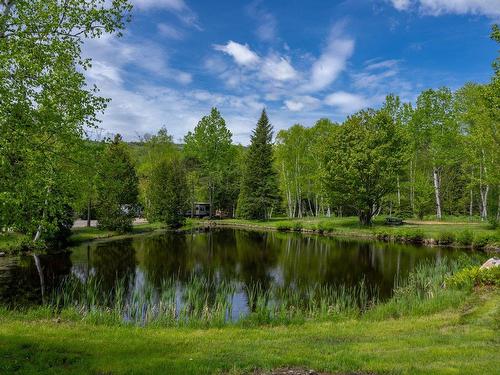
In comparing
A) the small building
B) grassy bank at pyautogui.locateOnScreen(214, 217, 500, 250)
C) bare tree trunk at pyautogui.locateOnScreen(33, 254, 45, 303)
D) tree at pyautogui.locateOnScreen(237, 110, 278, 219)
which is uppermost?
tree at pyautogui.locateOnScreen(237, 110, 278, 219)

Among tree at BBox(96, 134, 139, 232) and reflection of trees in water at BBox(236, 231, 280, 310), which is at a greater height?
tree at BBox(96, 134, 139, 232)

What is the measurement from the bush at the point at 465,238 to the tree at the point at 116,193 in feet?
112

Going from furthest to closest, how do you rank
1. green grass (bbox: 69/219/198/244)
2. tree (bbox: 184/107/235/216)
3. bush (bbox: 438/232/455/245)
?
1. tree (bbox: 184/107/235/216)
2. green grass (bbox: 69/219/198/244)
3. bush (bbox: 438/232/455/245)

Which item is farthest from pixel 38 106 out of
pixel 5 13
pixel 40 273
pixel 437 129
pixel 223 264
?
pixel 437 129

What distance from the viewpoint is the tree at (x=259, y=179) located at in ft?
199

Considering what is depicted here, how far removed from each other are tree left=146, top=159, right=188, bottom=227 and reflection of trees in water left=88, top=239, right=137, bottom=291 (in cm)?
1531

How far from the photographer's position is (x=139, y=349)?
880 centimetres

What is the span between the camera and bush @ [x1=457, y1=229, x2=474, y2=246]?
34.3m

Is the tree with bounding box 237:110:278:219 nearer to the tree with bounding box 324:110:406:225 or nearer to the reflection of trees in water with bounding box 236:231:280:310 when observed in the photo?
the tree with bounding box 324:110:406:225

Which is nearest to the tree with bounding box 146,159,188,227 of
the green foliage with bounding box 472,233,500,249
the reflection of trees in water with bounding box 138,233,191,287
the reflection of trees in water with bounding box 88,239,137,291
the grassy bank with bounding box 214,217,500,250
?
the reflection of trees in water with bounding box 138,233,191,287

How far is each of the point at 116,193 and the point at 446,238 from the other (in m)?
34.3

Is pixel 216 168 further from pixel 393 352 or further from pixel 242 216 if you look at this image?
pixel 393 352

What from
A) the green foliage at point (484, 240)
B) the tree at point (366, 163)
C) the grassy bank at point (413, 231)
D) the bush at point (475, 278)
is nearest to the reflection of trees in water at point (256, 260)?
the grassy bank at point (413, 231)

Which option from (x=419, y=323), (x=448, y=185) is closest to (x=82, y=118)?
(x=419, y=323)
